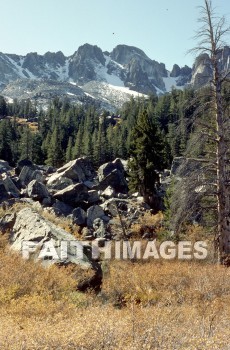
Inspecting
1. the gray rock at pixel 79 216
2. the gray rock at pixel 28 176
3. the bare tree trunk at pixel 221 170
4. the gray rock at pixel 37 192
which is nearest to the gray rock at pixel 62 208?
the gray rock at pixel 79 216

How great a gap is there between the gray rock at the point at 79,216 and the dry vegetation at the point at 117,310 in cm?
2084

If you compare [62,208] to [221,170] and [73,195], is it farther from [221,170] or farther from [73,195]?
[221,170]

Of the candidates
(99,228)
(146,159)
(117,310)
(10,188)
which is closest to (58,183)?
(10,188)

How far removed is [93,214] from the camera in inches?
1411

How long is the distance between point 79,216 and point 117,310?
26.7 metres

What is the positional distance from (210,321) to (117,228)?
2613 cm

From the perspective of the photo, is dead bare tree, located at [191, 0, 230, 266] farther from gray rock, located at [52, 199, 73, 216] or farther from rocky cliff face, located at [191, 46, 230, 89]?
gray rock, located at [52, 199, 73, 216]

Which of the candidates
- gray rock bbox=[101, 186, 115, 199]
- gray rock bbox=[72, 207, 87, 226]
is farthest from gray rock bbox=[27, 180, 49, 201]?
gray rock bbox=[101, 186, 115, 199]

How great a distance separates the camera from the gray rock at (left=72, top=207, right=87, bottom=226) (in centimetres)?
3434

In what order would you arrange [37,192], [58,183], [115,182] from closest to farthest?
[37,192] → [58,183] → [115,182]

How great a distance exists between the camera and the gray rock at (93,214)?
35019mm

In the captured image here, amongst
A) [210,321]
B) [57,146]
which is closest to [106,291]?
[210,321]

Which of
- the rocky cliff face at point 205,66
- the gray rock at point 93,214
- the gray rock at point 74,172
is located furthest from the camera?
the gray rock at point 74,172

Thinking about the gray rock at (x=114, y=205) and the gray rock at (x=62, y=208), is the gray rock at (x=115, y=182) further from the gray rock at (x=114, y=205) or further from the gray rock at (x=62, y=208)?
the gray rock at (x=62, y=208)
